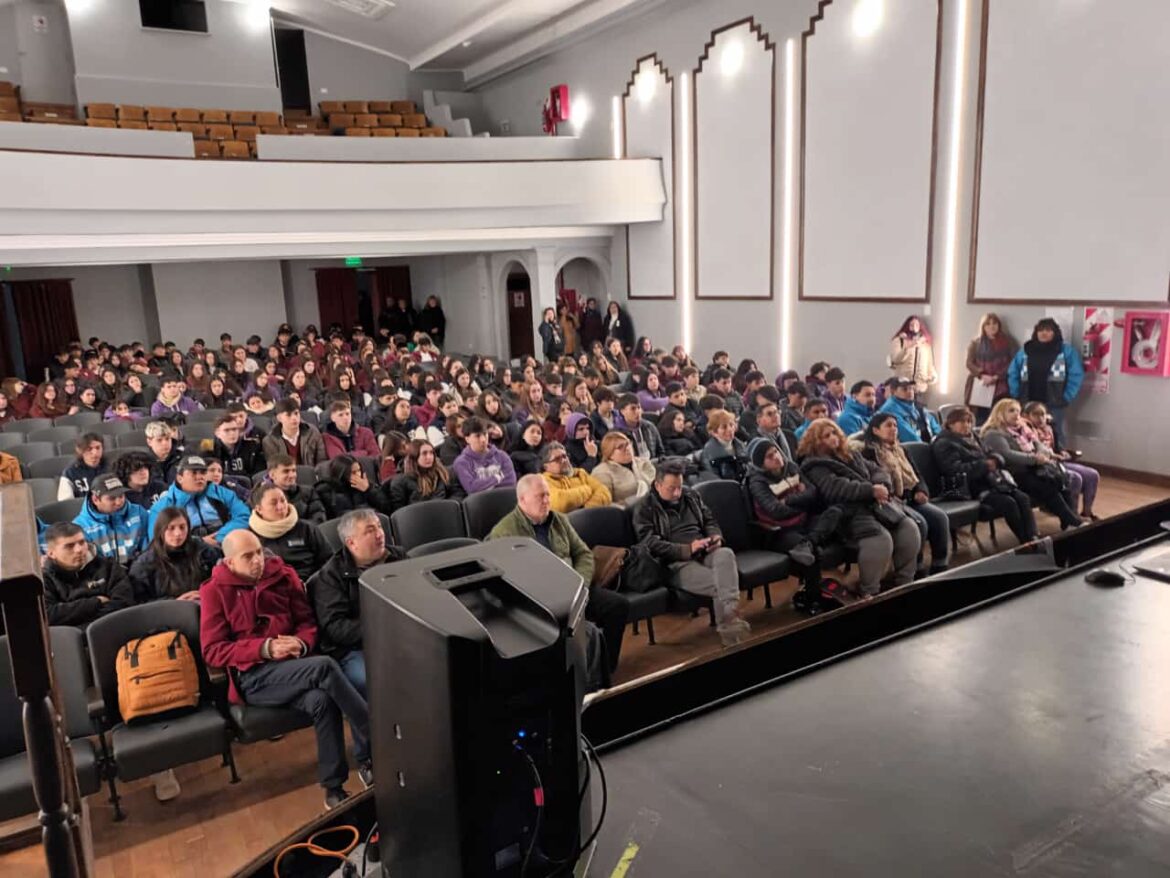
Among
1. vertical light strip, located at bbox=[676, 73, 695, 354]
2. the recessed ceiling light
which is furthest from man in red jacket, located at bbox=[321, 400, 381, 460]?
the recessed ceiling light

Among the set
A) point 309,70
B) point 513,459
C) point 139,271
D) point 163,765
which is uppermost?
point 309,70

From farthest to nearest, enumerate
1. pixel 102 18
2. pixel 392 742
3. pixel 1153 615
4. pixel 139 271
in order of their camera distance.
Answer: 1. pixel 139 271
2. pixel 102 18
3. pixel 1153 615
4. pixel 392 742

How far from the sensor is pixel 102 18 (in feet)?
43.4

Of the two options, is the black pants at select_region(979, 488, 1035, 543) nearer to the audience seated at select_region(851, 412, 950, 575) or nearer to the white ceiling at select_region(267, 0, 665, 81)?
the audience seated at select_region(851, 412, 950, 575)

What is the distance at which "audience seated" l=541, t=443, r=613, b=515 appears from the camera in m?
4.52

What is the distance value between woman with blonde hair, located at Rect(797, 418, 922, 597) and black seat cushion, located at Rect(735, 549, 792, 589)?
415 millimetres

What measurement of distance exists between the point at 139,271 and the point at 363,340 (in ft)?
16.9

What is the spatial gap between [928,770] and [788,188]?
9250 mm

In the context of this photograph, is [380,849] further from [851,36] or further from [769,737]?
[851,36]

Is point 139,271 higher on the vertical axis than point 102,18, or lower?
lower

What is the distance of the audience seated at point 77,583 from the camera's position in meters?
3.39

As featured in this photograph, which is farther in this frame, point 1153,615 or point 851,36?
point 851,36

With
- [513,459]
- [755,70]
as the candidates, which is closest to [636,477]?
[513,459]

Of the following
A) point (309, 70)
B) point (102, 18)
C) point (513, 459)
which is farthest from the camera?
point (309, 70)
